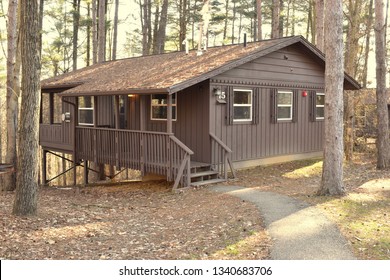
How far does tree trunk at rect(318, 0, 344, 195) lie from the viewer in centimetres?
950

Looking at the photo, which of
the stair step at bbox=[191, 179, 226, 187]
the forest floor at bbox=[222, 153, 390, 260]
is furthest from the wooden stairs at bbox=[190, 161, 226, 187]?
the forest floor at bbox=[222, 153, 390, 260]

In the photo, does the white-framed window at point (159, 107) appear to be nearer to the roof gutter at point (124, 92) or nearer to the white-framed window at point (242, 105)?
the roof gutter at point (124, 92)

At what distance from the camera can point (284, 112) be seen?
622 inches

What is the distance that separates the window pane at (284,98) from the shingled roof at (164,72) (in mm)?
1902

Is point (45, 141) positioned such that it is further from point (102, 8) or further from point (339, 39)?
point (339, 39)

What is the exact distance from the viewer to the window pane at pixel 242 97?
45.4ft

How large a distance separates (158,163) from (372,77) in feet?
120

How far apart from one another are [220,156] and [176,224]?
5.13 meters

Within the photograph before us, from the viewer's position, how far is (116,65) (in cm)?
1889

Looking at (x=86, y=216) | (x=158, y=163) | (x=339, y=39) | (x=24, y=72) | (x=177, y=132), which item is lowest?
(x=86, y=216)

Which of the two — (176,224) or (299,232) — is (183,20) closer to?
(176,224)

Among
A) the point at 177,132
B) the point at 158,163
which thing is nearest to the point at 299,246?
the point at 158,163

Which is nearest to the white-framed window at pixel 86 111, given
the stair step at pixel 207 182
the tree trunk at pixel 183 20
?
the stair step at pixel 207 182

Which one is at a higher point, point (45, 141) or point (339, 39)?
point (339, 39)
